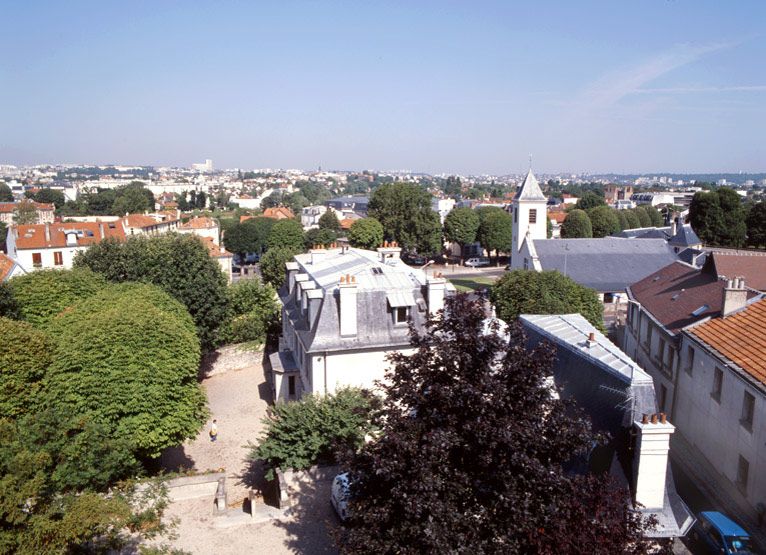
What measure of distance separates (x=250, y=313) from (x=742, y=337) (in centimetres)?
3125

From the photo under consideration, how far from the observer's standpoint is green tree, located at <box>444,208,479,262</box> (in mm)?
86312

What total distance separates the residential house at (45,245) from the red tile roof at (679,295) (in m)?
47.9

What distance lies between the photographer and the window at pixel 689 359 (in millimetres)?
24120

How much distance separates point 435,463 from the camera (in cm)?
1054

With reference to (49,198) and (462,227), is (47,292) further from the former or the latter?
(49,198)

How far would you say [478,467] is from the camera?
36.1 feet

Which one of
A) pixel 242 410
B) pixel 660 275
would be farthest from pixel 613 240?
pixel 242 410

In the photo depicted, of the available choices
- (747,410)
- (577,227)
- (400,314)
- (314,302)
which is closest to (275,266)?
(314,302)

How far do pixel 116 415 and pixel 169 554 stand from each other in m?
7.55

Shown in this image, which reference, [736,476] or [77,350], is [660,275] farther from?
[77,350]

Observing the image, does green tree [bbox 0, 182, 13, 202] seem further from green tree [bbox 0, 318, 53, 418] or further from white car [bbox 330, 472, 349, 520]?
white car [bbox 330, 472, 349, 520]

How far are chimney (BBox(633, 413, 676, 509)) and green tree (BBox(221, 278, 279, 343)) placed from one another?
1141 inches

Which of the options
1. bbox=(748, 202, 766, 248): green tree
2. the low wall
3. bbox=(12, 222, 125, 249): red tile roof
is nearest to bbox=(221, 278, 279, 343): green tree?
the low wall

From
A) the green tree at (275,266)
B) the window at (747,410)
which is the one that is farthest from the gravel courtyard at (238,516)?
the green tree at (275,266)
